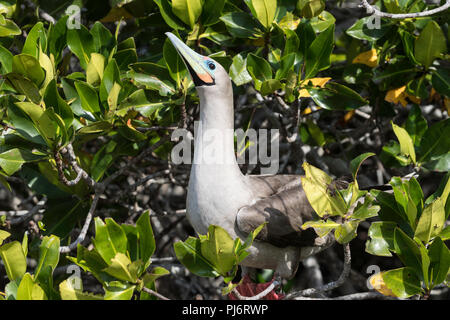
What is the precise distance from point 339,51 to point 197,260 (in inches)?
141

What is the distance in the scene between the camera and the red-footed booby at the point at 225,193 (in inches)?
147

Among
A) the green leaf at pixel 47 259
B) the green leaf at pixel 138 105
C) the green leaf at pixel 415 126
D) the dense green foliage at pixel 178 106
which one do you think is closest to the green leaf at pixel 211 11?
the dense green foliage at pixel 178 106

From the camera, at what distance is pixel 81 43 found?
400cm

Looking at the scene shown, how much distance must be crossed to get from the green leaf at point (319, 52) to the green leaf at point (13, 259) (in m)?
1.99

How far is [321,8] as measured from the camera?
4016 mm

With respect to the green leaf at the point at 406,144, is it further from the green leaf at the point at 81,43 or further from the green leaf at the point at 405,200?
the green leaf at the point at 81,43

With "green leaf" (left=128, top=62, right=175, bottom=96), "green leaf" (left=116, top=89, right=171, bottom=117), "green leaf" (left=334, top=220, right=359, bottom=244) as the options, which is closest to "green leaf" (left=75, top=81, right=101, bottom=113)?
"green leaf" (left=116, top=89, right=171, bottom=117)

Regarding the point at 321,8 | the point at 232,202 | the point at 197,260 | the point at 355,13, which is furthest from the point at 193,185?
the point at 355,13

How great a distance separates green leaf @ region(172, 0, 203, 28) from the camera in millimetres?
3891

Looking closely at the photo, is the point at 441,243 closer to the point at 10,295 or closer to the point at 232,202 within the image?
the point at 232,202

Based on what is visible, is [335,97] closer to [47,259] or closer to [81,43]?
[81,43]

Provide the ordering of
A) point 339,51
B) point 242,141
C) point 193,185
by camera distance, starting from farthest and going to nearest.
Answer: point 339,51
point 242,141
point 193,185

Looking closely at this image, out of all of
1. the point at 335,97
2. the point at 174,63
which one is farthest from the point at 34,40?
the point at 335,97

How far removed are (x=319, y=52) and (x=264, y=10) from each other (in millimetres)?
421
